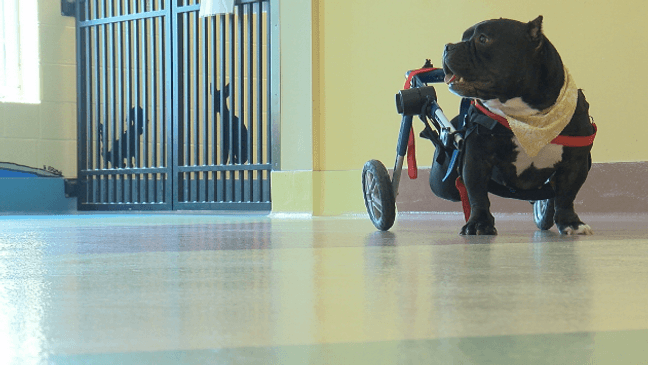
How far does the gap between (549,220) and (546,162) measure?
1.21 feet

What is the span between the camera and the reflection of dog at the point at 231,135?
16.4ft

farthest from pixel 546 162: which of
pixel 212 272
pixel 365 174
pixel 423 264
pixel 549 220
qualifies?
pixel 212 272

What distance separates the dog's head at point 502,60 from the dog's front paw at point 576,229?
0.39 meters

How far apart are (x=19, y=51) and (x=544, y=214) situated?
4649 millimetres

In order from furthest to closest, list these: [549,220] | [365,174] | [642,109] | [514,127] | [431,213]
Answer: [431,213], [642,109], [365,174], [549,220], [514,127]

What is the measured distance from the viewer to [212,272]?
43.9 inches

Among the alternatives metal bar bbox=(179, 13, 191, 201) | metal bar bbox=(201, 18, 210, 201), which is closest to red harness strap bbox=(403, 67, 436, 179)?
metal bar bbox=(201, 18, 210, 201)

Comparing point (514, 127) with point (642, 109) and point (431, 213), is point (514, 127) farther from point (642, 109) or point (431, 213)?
point (431, 213)

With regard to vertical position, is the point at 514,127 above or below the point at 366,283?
above

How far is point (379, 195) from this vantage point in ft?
7.79

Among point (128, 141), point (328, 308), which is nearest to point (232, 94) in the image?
point (128, 141)

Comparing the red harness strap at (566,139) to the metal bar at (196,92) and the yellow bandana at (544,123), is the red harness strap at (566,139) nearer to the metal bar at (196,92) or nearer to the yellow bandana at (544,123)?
the yellow bandana at (544,123)

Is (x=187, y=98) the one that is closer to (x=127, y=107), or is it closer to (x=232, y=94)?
(x=232, y=94)

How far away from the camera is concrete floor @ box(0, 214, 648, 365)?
0.53 m
